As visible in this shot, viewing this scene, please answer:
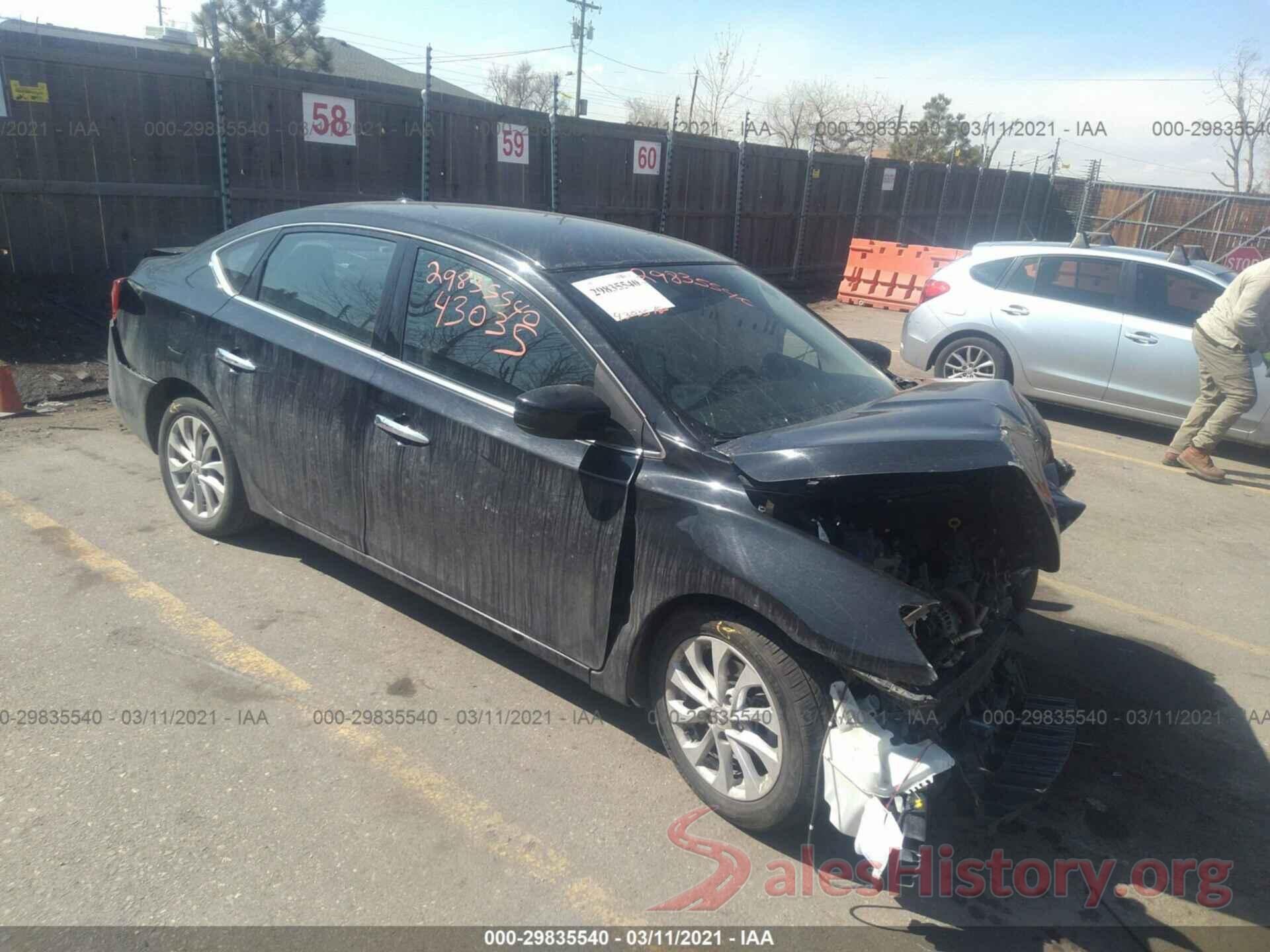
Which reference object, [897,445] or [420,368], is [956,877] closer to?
[897,445]

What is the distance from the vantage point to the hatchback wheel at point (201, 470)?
448 centimetres

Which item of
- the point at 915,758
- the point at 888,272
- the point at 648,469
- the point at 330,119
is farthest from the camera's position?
the point at 888,272

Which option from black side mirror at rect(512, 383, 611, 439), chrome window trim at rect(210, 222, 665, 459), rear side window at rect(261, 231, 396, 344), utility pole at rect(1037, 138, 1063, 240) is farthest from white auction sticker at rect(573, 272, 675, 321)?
utility pole at rect(1037, 138, 1063, 240)

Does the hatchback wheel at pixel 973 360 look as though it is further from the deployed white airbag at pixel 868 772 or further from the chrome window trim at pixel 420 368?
the deployed white airbag at pixel 868 772

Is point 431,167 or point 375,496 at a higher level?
point 431,167

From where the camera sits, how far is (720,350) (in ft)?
11.6

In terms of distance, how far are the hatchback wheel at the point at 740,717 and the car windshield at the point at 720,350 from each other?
0.66m

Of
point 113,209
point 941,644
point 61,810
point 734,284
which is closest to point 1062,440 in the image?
point 734,284

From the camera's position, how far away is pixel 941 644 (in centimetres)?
296

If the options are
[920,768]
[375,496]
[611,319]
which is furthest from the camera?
[375,496]

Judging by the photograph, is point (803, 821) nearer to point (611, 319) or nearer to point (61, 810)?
point (611, 319)

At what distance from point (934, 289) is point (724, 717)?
7183mm

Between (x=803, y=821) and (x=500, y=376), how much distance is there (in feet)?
6.00

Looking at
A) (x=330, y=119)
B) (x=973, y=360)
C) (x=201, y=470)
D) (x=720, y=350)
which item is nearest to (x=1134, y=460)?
(x=973, y=360)
